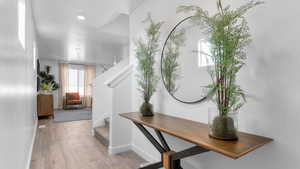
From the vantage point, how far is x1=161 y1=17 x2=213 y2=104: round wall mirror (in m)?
1.44

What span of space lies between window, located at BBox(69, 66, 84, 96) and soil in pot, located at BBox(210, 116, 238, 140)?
26.5 feet

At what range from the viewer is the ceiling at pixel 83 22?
2402 millimetres

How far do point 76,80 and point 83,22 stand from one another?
5497mm

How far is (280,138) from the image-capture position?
38.1 inches

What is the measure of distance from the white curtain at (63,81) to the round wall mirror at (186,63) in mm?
7135

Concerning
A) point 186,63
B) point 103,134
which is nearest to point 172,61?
point 186,63

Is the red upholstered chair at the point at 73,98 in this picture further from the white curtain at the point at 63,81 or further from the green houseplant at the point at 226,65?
the green houseplant at the point at 226,65

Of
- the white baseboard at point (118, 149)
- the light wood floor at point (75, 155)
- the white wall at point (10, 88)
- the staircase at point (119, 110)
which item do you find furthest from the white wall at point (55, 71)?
the white wall at point (10, 88)

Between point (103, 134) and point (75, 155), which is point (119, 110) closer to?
point (103, 134)

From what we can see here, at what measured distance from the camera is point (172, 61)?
1804 millimetres

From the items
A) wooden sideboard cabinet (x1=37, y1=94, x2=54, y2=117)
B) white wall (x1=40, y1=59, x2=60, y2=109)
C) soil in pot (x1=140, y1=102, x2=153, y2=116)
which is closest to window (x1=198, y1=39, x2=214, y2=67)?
soil in pot (x1=140, y1=102, x2=153, y2=116)

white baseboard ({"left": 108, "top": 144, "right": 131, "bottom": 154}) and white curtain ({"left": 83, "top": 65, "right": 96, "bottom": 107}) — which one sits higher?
white curtain ({"left": 83, "top": 65, "right": 96, "bottom": 107})

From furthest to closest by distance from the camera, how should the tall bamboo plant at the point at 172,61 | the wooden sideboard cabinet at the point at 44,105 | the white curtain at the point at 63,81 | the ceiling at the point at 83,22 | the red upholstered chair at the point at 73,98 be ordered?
the white curtain at the point at 63,81, the red upholstered chair at the point at 73,98, the wooden sideboard cabinet at the point at 44,105, the ceiling at the point at 83,22, the tall bamboo plant at the point at 172,61

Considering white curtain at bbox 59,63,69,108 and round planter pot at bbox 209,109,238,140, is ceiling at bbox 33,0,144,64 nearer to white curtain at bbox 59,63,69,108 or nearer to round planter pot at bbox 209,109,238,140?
round planter pot at bbox 209,109,238,140
